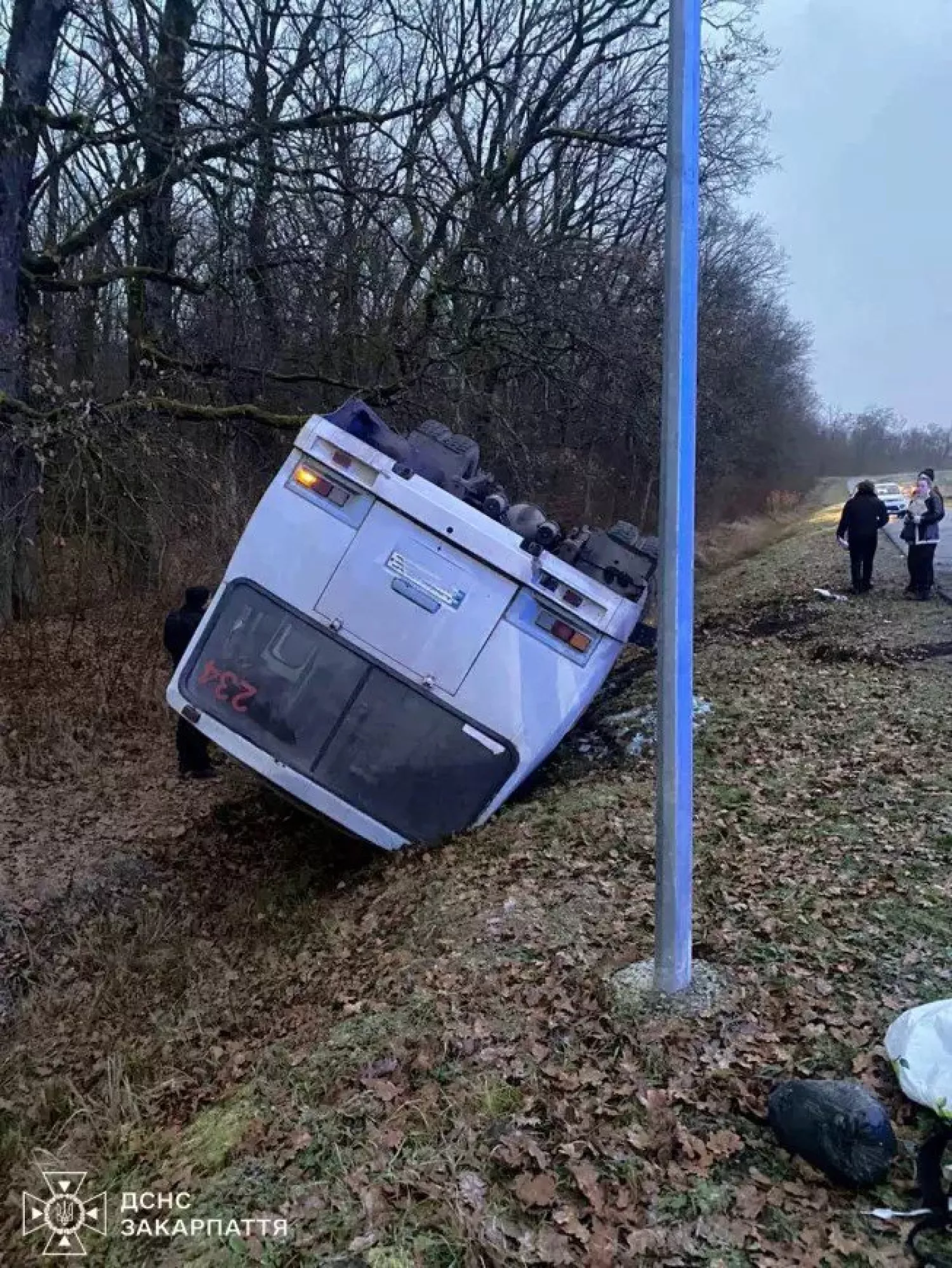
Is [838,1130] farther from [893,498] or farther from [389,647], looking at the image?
[893,498]

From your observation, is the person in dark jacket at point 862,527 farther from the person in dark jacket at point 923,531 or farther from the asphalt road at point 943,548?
the asphalt road at point 943,548

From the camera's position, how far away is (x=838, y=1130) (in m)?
3.14

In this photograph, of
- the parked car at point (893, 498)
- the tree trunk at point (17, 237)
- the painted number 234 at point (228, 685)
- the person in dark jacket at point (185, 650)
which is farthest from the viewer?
the parked car at point (893, 498)

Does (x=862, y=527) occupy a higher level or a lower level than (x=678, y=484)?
lower

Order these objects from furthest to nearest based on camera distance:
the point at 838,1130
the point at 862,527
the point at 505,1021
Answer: the point at 862,527, the point at 505,1021, the point at 838,1130

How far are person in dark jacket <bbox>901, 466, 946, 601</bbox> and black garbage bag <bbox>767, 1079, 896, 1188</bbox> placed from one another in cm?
1004

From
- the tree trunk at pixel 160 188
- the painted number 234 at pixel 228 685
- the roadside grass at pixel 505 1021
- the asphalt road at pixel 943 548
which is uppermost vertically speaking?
the tree trunk at pixel 160 188

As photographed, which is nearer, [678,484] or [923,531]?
[678,484]

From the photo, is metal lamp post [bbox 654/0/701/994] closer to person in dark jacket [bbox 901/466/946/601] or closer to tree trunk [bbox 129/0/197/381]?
tree trunk [bbox 129/0/197/381]

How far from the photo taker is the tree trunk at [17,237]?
1116cm

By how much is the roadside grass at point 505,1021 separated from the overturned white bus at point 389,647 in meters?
0.58

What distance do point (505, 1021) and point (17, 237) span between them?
11.8 m

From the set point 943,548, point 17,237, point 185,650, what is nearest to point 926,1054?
point 185,650

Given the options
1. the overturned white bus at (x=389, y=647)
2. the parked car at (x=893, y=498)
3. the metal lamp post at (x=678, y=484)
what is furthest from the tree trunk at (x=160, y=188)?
the parked car at (x=893, y=498)
